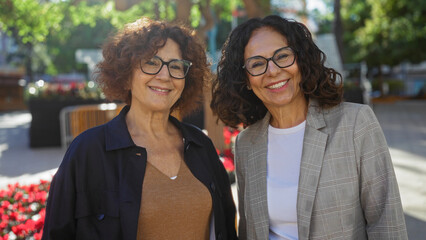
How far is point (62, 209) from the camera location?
1.93 metres

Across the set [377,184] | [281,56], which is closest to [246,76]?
[281,56]

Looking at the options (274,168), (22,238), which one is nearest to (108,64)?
(274,168)

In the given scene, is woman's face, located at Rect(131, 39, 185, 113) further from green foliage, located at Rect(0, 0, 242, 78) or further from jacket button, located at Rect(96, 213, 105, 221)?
jacket button, located at Rect(96, 213, 105, 221)

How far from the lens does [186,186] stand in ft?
7.30

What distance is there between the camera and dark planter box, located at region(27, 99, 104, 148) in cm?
1154

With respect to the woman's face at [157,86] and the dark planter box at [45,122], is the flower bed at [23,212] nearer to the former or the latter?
the woman's face at [157,86]

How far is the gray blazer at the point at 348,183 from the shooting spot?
1946 millimetres

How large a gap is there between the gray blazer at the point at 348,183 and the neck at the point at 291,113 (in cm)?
18

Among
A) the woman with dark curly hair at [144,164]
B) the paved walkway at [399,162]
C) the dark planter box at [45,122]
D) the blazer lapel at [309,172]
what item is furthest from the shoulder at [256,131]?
the dark planter box at [45,122]

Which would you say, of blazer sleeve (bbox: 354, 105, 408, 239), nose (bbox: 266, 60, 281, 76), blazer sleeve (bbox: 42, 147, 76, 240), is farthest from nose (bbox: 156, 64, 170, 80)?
blazer sleeve (bbox: 354, 105, 408, 239)

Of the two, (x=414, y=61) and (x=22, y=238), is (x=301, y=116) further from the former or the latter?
(x=414, y=61)

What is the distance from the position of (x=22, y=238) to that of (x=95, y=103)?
9.76 meters

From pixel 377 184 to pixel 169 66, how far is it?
51.6 inches

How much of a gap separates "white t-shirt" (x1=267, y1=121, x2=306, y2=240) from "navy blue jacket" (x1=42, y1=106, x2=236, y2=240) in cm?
74
